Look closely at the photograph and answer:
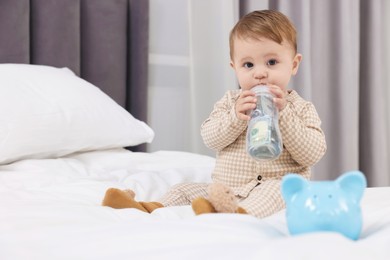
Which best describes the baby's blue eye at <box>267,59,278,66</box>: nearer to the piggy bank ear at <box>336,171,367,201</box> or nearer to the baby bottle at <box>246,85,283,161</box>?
the baby bottle at <box>246,85,283,161</box>

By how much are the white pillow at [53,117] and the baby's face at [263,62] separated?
2.03 ft

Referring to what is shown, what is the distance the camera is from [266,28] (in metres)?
1.20

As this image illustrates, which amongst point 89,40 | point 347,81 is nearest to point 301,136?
point 89,40

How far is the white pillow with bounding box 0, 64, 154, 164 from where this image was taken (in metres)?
1.50

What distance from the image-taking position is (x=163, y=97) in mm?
2490

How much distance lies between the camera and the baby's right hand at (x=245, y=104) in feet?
Result: 3.48

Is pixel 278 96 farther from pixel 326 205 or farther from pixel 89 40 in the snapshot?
pixel 89 40

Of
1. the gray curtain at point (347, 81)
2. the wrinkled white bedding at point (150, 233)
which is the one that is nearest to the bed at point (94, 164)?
the wrinkled white bedding at point (150, 233)

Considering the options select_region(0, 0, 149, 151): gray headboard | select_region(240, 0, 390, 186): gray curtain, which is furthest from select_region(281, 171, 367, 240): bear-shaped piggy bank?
select_region(240, 0, 390, 186): gray curtain

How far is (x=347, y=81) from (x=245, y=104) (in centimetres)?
187

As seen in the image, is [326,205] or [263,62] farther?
[263,62]

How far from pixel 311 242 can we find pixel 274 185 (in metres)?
0.59

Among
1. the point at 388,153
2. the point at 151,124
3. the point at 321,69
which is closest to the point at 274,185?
the point at 151,124

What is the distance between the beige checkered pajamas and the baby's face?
74mm
